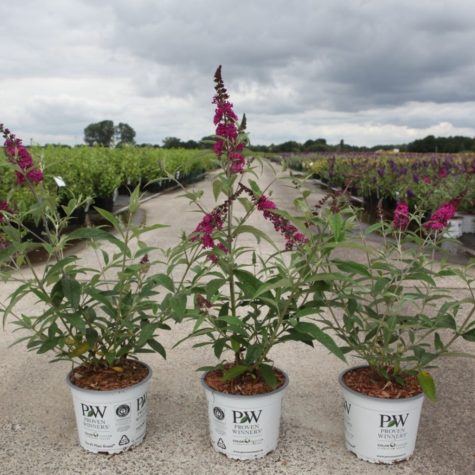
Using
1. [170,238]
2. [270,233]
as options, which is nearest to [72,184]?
[170,238]

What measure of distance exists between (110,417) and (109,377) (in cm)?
21

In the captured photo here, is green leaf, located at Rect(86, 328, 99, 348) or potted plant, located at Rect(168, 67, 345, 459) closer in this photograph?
potted plant, located at Rect(168, 67, 345, 459)

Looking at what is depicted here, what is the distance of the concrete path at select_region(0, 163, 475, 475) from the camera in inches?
92.2

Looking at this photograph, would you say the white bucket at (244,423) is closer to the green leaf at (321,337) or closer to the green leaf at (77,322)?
the green leaf at (321,337)

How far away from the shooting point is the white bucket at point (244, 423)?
2277mm

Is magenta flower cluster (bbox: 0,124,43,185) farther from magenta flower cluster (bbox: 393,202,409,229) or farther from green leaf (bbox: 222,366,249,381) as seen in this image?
magenta flower cluster (bbox: 393,202,409,229)

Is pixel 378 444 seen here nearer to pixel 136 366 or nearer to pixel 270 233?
pixel 136 366

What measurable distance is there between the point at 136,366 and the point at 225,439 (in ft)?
1.97

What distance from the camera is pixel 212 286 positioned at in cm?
218

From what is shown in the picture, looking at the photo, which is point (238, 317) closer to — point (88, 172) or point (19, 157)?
point (19, 157)

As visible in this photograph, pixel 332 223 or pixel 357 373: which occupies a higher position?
pixel 332 223

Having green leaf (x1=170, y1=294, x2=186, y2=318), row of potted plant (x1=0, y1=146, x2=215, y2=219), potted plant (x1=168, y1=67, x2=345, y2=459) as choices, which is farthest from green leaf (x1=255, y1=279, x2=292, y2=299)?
row of potted plant (x1=0, y1=146, x2=215, y2=219)

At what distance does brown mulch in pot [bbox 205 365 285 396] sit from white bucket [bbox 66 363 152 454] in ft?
1.05

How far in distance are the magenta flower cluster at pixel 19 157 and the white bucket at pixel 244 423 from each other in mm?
1175
